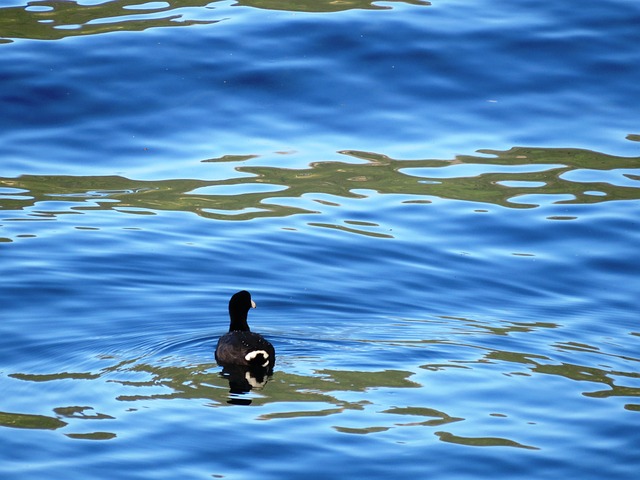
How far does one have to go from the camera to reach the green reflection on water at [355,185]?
15.8 m

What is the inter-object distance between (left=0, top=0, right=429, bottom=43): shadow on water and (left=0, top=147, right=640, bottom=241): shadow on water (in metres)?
5.81

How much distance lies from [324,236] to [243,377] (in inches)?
171

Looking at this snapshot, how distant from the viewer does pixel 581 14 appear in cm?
2281

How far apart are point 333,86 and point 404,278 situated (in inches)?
289

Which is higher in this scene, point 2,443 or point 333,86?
point 333,86

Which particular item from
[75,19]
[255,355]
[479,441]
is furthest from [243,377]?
[75,19]

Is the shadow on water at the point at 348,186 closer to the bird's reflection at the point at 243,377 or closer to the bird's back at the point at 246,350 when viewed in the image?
the bird's back at the point at 246,350

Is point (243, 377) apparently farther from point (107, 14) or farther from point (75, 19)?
point (107, 14)

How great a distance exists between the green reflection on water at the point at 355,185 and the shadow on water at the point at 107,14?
19.0 feet

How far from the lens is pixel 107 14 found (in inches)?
896

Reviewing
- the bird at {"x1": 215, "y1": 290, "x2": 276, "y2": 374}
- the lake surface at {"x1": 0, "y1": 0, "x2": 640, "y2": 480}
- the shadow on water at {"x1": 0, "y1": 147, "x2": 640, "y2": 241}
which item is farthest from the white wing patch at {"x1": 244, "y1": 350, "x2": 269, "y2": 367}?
the shadow on water at {"x1": 0, "y1": 147, "x2": 640, "y2": 241}

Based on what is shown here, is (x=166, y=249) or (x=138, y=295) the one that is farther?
(x=166, y=249)

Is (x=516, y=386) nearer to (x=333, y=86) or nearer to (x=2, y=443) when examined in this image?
(x=2, y=443)

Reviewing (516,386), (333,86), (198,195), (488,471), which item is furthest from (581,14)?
(488,471)
